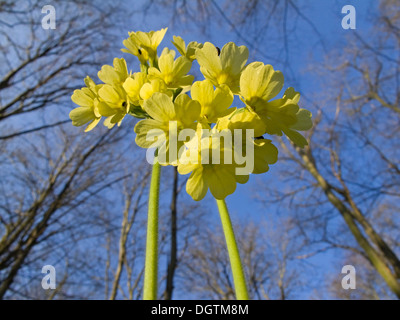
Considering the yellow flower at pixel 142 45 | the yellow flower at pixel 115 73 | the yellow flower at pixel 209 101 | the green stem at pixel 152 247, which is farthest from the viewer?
the yellow flower at pixel 142 45

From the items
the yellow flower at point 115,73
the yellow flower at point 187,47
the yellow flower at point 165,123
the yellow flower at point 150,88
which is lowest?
the yellow flower at point 165,123

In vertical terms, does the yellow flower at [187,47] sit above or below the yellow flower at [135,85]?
above

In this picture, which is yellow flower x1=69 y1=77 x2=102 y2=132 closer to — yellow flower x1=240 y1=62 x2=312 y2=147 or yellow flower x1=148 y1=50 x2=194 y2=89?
yellow flower x1=148 y1=50 x2=194 y2=89

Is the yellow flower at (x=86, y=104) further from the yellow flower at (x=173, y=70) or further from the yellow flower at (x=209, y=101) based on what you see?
the yellow flower at (x=209, y=101)

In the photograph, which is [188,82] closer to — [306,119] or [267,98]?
[267,98]

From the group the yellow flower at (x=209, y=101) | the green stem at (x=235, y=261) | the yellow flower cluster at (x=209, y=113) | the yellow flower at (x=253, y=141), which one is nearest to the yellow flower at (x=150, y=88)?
the yellow flower cluster at (x=209, y=113)

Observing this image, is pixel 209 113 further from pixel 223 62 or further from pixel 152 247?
pixel 152 247

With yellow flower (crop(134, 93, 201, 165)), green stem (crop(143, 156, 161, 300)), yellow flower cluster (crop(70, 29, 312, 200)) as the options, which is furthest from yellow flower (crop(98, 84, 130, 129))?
green stem (crop(143, 156, 161, 300))
